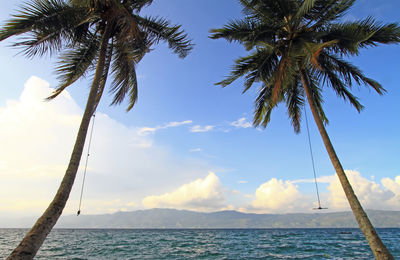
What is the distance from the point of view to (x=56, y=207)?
4.95 meters

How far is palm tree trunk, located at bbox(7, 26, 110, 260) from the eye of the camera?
4023mm

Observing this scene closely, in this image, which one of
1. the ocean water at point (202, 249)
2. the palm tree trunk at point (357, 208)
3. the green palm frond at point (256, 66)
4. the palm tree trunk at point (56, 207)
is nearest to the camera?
the palm tree trunk at point (56, 207)

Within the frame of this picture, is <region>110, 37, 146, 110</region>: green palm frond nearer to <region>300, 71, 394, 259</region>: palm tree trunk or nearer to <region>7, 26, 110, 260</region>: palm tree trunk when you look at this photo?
<region>7, 26, 110, 260</region>: palm tree trunk

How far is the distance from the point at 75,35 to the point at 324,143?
10275 mm

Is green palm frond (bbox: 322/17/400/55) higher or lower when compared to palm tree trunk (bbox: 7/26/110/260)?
higher

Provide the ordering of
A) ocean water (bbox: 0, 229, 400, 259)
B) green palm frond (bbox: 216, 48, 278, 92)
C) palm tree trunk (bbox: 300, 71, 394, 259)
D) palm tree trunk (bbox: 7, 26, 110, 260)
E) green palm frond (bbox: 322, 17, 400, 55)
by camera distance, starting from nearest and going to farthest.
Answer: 1. palm tree trunk (bbox: 7, 26, 110, 260)
2. palm tree trunk (bbox: 300, 71, 394, 259)
3. green palm frond (bbox: 322, 17, 400, 55)
4. green palm frond (bbox: 216, 48, 278, 92)
5. ocean water (bbox: 0, 229, 400, 259)

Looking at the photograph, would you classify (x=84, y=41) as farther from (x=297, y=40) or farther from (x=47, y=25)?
(x=297, y=40)

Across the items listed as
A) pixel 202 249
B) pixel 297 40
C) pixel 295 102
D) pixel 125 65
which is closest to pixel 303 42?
pixel 297 40

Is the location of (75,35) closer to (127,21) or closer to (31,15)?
(31,15)

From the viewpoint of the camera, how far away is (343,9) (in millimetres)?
8914

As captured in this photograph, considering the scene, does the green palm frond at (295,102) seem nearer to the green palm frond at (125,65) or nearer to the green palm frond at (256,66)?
the green palm frond at (256,66)

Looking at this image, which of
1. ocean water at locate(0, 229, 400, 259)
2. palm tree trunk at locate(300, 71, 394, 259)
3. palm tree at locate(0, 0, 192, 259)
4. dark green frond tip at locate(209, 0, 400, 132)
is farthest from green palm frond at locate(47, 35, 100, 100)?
ocean water at locate(0, 229, 400, 259)

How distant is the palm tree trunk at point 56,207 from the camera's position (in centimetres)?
402

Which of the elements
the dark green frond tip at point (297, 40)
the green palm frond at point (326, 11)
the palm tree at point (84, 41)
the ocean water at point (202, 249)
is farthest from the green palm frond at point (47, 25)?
the ocean water at point (202, 249)
